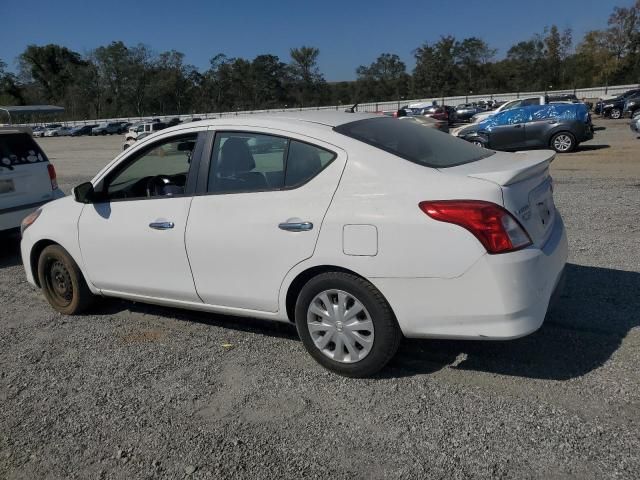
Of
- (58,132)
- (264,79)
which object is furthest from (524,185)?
(264,79)

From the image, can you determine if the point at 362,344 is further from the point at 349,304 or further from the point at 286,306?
the point at 286,306

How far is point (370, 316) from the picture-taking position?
3.36 m

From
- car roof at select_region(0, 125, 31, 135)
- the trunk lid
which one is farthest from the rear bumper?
car roof at select_region(0, 125, 31, 135)

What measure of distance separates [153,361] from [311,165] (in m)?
1.85

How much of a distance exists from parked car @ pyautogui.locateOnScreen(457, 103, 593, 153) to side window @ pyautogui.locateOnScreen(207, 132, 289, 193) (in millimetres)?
14379

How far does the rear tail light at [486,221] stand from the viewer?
3.00m

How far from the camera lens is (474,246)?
3.01 meters

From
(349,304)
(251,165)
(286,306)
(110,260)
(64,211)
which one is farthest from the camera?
(64,211)

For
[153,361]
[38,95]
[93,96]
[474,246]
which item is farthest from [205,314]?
[38,95]

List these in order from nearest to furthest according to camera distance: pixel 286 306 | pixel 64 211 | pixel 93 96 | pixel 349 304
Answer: pixel 349 304 → pixel 286 306 → pixel 64 211 → pixel 93 96

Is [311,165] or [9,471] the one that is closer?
[9,471]

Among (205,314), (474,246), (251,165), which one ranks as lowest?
(205,314)

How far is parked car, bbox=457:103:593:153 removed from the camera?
16578 millimetres

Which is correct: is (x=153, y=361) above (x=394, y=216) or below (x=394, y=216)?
below
